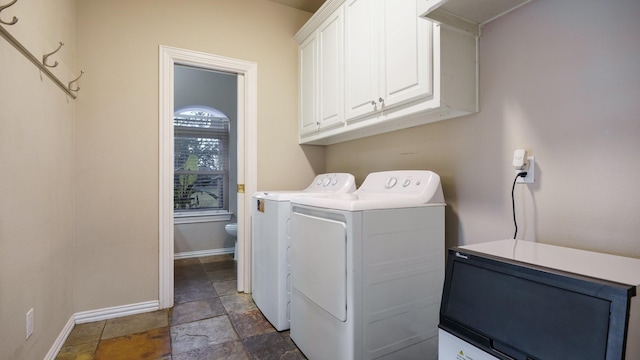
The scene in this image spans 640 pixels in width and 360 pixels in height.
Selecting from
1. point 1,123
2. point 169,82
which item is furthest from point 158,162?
point 1,123

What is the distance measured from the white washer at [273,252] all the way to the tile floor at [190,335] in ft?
0.43

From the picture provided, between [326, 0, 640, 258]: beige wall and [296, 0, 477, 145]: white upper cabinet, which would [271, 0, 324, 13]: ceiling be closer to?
[296, 0, 477, 145]: white upper cabinet

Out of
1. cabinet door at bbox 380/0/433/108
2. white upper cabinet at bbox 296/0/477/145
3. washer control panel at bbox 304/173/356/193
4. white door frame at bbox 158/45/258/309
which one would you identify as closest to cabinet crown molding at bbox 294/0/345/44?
white upper cabinet at bbox 296/0/477/145

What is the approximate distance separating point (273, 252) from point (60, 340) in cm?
140

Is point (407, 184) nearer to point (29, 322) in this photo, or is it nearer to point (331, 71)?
point (331, 71)

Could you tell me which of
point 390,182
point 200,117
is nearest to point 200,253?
point 200,117

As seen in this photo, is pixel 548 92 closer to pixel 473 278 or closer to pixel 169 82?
pixel 473 278

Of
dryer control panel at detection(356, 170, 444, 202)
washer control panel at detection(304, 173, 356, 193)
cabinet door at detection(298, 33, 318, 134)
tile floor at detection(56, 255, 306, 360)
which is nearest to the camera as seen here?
dryer control panel at detection(356, 170, 444, 202)

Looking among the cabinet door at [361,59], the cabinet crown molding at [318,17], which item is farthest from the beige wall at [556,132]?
the cabinet crown molding at [318,17]

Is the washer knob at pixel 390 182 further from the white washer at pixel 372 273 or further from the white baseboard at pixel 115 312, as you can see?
the white baseboard at pixel 115 312

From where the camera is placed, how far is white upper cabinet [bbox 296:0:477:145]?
146cm

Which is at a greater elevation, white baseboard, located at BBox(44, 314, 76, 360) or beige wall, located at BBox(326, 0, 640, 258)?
beige wall, located at BBox(326, 0, 640, 258)

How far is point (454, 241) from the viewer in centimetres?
174

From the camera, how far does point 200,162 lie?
425cm
